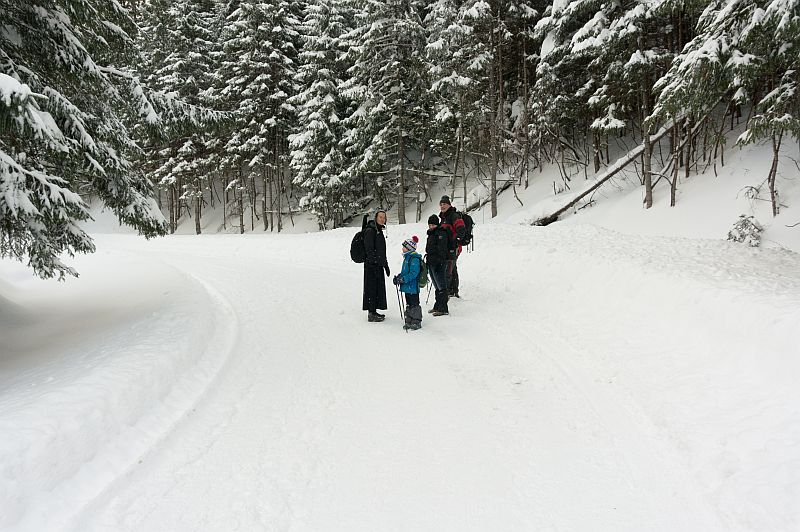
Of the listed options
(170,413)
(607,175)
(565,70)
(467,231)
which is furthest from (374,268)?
(565,70)

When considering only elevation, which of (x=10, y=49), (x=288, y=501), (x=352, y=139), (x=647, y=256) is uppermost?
(x=352, y=139)

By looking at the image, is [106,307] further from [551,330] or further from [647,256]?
[647,256]

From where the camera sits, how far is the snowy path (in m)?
3.11

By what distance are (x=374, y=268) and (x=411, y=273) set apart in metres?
0.77

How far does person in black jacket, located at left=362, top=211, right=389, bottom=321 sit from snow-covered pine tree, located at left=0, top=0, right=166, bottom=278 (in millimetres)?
3445

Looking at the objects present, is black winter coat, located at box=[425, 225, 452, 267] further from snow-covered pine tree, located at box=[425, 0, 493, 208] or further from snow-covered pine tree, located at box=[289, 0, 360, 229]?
snow-covered pine tree, located at box=[289, 0, 360, 229]

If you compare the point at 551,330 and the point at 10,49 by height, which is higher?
the point at 10,49

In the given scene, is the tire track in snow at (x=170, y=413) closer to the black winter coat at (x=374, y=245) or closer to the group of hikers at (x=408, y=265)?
the group of hikers at (x=408, y=265)

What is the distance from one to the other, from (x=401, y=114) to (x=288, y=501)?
21.2 m

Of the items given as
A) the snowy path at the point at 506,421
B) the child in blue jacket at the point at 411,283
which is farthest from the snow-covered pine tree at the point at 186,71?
the snowy path at the point at 506,421

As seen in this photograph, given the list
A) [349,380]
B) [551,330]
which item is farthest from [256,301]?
[551,330]

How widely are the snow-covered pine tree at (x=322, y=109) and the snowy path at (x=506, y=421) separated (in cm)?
1793

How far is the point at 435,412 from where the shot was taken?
4535 millimetres

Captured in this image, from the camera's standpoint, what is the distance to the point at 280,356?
635cm
